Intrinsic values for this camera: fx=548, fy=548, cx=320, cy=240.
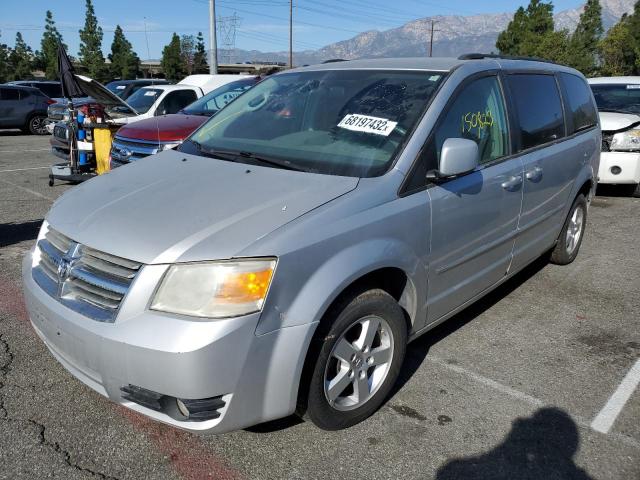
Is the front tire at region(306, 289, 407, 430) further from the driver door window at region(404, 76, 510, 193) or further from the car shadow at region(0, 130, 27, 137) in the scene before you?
the car shadow at region(0, 130, 27, 137)

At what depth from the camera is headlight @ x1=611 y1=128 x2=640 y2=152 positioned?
25.0ft

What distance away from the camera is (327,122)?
10.7ft

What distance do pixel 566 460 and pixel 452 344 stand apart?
118 centimetres

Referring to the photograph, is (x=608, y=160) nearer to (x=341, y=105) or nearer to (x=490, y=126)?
(x=490, y=126)

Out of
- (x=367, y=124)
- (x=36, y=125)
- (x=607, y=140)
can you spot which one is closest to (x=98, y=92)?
(x=367, y=124)

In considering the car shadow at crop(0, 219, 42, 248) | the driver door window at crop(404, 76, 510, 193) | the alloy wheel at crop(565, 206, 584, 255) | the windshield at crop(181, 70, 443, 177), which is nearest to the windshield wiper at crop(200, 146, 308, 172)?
the windshield at crop(181, 70, 443, 177)

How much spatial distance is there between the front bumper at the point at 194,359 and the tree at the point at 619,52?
39664 mm

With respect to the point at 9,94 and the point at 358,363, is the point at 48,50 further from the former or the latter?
the point at 358,363

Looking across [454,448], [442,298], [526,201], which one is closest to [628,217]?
[526,201]

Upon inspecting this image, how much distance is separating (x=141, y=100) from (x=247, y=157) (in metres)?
8.85

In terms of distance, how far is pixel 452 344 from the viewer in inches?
144

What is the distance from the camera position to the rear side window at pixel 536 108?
3756 mm

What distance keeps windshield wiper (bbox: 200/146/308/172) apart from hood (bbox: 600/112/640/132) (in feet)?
20.4

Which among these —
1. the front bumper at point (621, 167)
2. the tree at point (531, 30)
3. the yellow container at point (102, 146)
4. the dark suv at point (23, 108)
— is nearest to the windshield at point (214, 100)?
the yellow container at point (102, 146)
